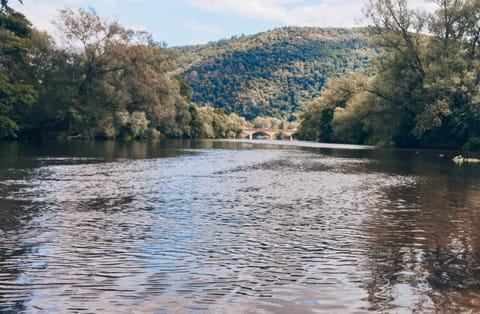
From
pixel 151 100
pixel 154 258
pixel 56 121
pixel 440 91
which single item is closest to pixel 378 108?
pixel 440 91

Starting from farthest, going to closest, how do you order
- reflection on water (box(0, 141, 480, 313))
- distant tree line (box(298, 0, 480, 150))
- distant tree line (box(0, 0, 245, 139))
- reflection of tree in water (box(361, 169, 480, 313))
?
distant tree line (box(0, 0, 245, 139)) < distant tree line (box(298, 0, 480, 150)) < reflection of tree in water (box(361, 169, 480, 313)) < reflection on water (box(0, 141, 480, 313))

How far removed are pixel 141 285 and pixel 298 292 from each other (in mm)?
2827

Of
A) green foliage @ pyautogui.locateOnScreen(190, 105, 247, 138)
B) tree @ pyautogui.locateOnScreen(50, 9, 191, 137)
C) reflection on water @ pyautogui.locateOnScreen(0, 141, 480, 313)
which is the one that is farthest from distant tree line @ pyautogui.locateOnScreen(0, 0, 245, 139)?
reflection on water @ pyautogui.locateOnScreen(0, 141, 480, 313)

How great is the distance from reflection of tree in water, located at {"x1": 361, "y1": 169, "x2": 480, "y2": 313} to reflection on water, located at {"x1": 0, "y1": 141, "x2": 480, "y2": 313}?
0.04 metres

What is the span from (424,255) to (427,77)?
64.3m

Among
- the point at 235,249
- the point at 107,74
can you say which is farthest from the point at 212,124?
the point at 235,249

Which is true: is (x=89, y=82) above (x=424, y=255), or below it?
above

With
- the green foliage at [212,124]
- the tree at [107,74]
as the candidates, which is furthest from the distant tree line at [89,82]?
the green foliage at [212,124]

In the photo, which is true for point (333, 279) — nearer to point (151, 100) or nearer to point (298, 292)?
point (298, 292)

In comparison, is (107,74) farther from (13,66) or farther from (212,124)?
(212,124)

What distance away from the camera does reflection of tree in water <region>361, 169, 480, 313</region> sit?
29.1 feet

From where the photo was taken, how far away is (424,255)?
1208cm

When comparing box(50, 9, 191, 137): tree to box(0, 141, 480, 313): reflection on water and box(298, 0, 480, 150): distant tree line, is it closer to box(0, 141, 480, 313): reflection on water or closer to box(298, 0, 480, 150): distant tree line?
box(298, 0, 480, 150): distant tree line

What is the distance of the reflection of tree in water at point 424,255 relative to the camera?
8.88 metres
